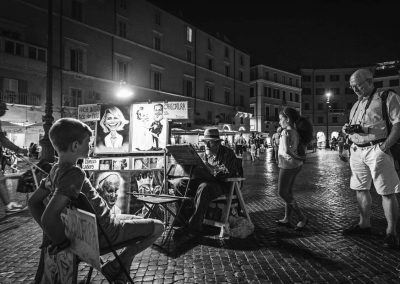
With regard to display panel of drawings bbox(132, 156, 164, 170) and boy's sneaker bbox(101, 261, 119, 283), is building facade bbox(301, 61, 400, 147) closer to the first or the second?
display panel of drawings bbox(132, 156, 164, 170)

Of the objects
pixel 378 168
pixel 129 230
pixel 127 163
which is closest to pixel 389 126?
pixel 378 168

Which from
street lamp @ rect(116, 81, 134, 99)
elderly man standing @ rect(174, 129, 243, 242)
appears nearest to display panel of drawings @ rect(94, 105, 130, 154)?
elderly man standing @ rect(174, 129, 243, 242)

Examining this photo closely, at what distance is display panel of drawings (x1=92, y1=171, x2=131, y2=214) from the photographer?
591 cm

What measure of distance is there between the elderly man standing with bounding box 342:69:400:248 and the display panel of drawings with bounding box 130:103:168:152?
3224mm

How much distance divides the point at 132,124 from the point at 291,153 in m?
3.11

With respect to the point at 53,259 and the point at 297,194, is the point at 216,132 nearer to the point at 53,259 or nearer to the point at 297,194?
the point at 53,259

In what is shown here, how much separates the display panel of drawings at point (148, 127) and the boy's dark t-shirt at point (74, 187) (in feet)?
11.8

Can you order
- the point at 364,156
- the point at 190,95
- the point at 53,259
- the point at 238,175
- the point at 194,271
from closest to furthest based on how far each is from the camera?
the point at 53,259 < the point at 194,271 < the point at 364,156 < the point at 238,175 < the point at 190,95

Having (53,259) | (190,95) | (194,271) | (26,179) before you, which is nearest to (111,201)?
(26,179)

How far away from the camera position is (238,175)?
492 centimetres

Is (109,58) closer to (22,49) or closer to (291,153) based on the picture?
(22,49)

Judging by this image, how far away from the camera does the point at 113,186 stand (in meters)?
6.20

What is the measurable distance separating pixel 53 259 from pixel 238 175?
121 inches

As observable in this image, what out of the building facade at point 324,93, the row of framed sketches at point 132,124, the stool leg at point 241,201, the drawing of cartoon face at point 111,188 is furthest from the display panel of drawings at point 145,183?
the building facade at point 324,93
